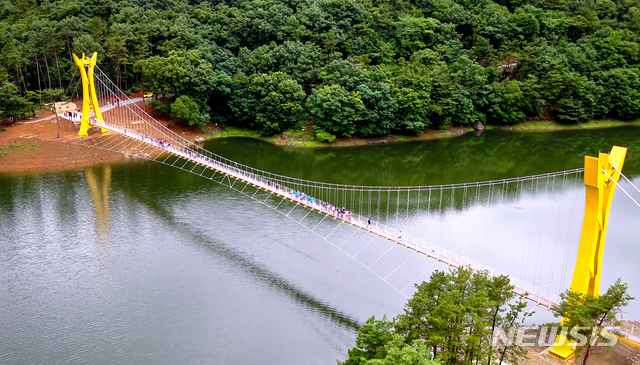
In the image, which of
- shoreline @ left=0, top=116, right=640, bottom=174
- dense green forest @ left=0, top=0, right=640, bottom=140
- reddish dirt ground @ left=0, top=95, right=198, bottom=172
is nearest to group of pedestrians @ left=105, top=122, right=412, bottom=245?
reddish dirt ground @ left=0, top=95, right=198, bottom=172

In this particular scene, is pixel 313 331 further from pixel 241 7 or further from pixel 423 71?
pixel 241 7

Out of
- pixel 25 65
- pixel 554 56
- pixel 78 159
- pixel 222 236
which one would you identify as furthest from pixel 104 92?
pixel 554 56

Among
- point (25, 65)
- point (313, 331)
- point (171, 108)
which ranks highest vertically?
point (25, 65)

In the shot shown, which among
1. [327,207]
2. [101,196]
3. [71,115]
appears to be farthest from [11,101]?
[327,207]

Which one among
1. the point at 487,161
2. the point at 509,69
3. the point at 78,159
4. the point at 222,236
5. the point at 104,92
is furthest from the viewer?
the point at 509,69

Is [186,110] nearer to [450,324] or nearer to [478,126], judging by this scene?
[478,126]

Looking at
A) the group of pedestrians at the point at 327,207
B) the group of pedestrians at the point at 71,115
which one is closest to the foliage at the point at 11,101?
the group of pedestrians at the point at 71,115

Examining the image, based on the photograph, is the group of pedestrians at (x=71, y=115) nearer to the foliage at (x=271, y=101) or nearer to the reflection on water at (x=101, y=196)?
the reflection on water at (x=101, y=196)
